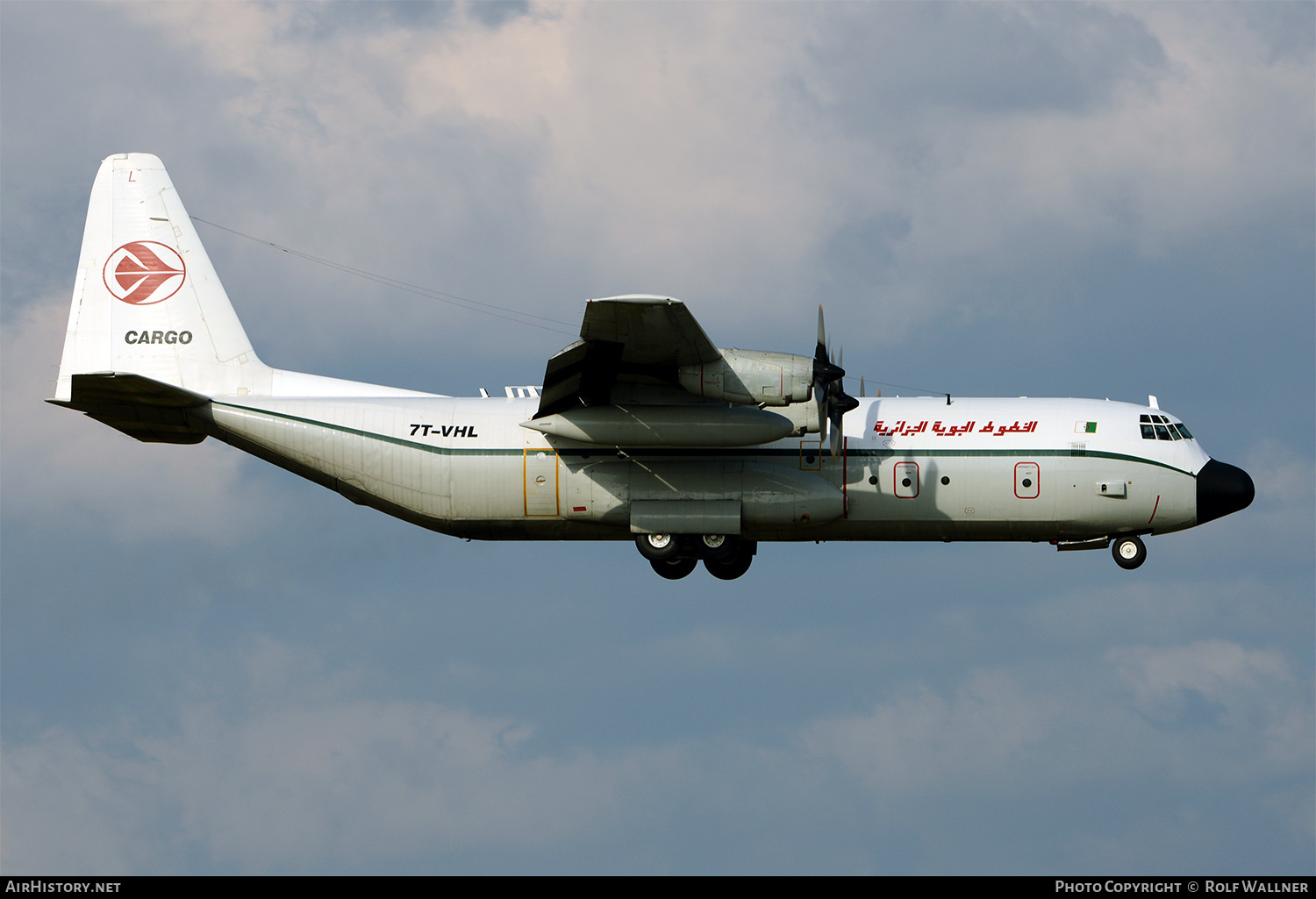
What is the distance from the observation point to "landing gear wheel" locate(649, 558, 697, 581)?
1158 inches

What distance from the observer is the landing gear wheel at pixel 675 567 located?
29422 mm

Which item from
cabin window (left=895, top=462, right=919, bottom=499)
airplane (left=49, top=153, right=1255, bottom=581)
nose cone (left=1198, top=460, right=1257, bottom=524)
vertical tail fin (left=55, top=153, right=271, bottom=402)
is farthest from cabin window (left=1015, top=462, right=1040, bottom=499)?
vertical tail fin (left=55, top=153, right=271, bottom=402)

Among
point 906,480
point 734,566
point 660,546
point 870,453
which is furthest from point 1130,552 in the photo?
point 660,546

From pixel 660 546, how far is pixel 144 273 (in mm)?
12101

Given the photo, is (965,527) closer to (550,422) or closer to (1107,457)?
(1107,457)

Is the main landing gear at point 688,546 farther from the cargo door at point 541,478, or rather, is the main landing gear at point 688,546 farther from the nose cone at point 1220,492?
the nose cone at point 1220,492

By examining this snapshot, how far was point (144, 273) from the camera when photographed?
31.1m

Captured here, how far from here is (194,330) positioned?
101 ft

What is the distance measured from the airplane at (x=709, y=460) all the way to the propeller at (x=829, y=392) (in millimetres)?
33

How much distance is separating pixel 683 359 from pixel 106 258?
13.1m

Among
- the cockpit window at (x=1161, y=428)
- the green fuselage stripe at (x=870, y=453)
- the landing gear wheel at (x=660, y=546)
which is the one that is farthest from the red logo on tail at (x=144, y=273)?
the cockpit window at (x=1161, y=428)

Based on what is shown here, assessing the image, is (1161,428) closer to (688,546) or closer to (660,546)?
(688,546)

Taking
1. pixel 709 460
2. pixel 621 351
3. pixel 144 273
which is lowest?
pixel 709 460
